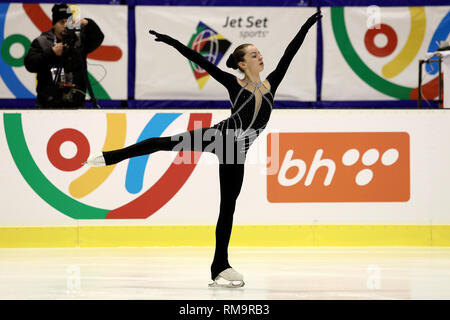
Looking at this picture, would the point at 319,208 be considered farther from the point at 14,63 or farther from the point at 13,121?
the point at 14,63

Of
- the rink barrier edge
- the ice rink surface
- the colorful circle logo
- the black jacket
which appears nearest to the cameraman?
the black jacket

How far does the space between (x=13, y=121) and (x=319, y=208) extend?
2737mm

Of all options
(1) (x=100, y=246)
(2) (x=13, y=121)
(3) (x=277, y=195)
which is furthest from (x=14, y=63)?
(3) (x=277, y=195)

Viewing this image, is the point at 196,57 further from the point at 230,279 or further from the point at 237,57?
the point at 230,279

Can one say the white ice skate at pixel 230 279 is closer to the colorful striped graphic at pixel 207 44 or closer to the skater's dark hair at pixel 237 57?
the skater's dark hair at pixel 237 57

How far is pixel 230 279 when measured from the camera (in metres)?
5.04

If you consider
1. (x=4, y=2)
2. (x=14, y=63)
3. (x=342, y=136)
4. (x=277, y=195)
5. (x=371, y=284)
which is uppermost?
(x=4, y=2)

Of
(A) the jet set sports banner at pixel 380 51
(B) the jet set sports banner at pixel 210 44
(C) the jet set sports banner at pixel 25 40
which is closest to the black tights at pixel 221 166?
(B) the jet set sports banner at pixel 210 44

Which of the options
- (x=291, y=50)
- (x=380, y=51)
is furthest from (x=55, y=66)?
(x=380, y=51)

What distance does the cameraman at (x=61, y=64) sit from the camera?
720 cm

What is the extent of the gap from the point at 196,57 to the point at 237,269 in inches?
70.7

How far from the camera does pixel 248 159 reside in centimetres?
707

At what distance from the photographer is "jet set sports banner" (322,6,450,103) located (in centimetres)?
892

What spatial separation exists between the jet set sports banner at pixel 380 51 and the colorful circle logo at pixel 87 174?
7.90ft
